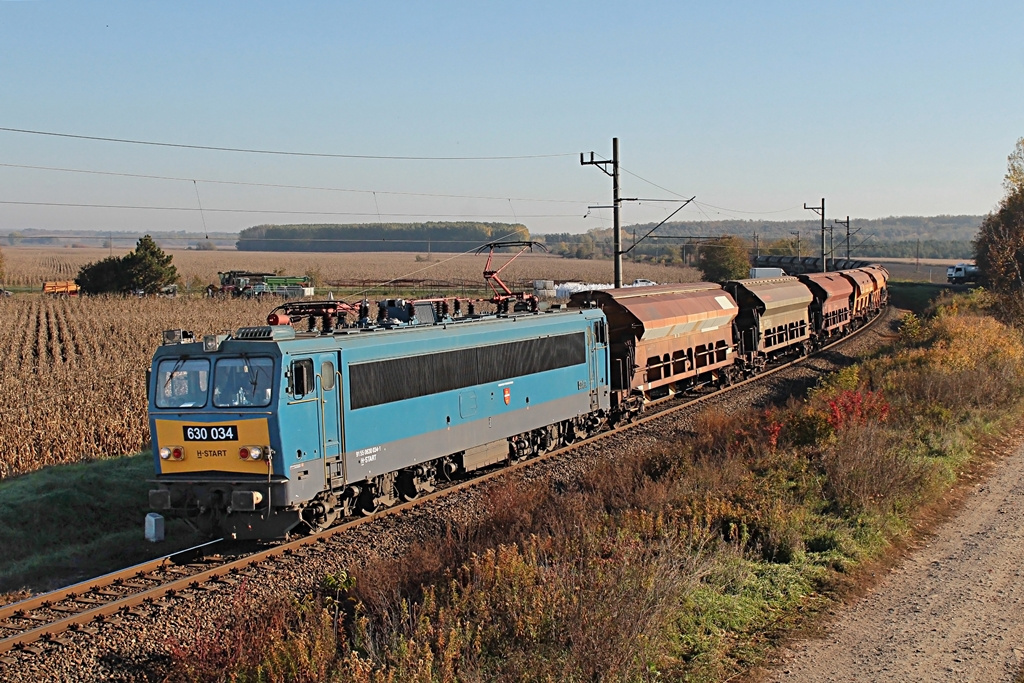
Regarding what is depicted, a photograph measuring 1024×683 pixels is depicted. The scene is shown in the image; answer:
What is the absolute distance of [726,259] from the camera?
254ft

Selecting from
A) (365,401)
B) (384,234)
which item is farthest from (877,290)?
(384,234)

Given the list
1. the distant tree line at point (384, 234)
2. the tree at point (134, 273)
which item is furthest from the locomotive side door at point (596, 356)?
the distant tree line at point (384, 234)

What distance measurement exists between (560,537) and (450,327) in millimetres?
5169

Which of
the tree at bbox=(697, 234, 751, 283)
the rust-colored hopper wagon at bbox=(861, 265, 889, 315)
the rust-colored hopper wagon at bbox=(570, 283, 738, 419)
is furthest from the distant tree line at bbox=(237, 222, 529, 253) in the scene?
the rust-colored hopper wagon at bbox=(570, 283, 738, 419)

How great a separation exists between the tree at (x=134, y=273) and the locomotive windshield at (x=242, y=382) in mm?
47356

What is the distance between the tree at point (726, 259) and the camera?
77.2m

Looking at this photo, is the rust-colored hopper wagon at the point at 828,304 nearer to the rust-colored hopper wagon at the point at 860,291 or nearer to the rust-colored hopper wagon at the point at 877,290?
the rust-colored hopper wagon at the point at 860,291

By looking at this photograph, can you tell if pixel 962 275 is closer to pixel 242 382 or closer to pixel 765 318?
pixel 765 318

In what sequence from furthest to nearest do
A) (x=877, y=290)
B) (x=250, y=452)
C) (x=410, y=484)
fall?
(x=877, y=290), (x=410, y=484), (x=250, y=452)

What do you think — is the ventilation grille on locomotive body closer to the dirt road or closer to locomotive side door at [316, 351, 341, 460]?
locomotive side door at [316, 351, 341, 460]

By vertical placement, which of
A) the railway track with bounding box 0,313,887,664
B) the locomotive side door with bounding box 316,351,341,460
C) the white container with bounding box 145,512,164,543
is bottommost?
the railway track with bounding box 0,313,887,664

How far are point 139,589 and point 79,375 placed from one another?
15.4 meters

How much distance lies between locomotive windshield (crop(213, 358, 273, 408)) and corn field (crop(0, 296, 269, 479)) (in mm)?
7415

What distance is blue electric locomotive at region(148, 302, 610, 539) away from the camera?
39.9 feet
